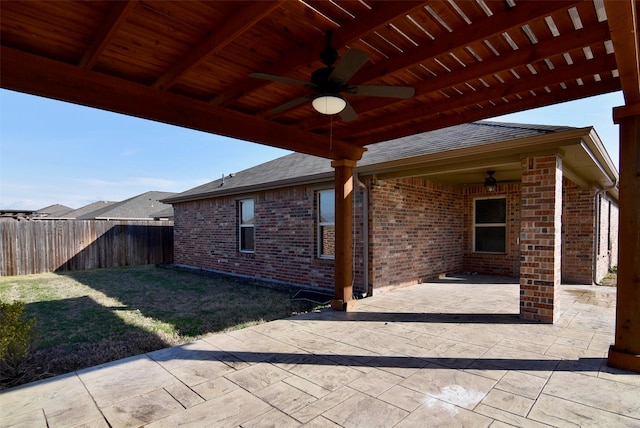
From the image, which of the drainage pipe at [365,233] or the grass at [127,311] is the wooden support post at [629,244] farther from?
the grass at [127,311]

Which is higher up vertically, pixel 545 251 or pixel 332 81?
pixel 332 81

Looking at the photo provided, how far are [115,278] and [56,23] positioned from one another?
9609 mm

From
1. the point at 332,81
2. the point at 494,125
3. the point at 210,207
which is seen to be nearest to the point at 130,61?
the point at 332,81

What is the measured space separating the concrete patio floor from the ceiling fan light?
2611mm

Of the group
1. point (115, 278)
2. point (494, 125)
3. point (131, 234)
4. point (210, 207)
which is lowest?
point (115, 278)

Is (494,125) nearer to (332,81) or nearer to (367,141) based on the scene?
(367,141)

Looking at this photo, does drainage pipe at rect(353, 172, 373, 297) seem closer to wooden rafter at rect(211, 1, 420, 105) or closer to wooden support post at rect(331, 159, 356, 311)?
wooden support post at rect(331, 159, 356, 311)

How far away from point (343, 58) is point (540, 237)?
13.6 ft

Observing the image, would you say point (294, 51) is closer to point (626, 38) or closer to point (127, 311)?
point (626, 38)

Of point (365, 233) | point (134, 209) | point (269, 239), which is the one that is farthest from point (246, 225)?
point (134, 209)

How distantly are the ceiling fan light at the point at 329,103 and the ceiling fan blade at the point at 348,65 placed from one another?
15cm

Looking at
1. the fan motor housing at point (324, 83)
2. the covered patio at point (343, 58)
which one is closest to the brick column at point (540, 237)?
the covered patio at point (343, 58)

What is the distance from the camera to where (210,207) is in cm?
1132

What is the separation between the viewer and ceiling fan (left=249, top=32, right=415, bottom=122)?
8.68ft
